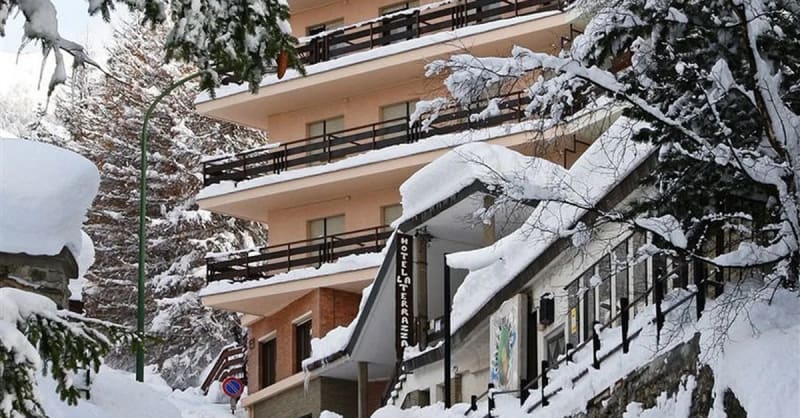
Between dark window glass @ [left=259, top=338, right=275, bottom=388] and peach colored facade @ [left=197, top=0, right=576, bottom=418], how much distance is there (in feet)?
0.37

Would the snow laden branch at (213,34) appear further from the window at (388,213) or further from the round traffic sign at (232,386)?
the round traffic sign at (232,386)

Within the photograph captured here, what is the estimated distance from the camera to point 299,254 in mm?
48594

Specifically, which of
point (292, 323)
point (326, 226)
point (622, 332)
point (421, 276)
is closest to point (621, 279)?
point (622, 332)

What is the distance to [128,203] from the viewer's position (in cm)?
6300

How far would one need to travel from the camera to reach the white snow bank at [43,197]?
20.9m

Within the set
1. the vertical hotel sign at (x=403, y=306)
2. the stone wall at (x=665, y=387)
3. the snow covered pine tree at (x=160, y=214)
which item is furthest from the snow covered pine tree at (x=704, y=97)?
the snow covered pine tree at (x=160, y=214)

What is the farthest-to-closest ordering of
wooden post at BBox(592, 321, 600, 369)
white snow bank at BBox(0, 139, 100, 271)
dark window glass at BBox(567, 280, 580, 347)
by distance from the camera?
dark window glass at BBox(567, 280, 580, 347) < white snow bank at BBox(0, 139, 100, 271) < wooden post at BBox(592, 321, 600, 369)

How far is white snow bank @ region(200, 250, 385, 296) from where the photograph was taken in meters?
45.8

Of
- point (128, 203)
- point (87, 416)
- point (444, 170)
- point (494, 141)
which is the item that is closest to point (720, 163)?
point (87, 416)

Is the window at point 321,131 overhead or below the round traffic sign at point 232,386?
overhead

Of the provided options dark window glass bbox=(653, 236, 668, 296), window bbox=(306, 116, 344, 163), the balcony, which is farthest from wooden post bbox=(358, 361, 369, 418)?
dark window glass bbox=(653, 236, 668, 296)

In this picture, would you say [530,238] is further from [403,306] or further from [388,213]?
[388,213]

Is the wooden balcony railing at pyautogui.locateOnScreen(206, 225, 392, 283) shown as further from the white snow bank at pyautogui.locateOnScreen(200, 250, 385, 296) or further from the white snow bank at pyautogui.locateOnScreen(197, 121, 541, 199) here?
the white snow bank at pyautogui.locateOnScreen(197, 121, 541, 199)

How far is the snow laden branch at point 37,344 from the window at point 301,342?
3643 cm
